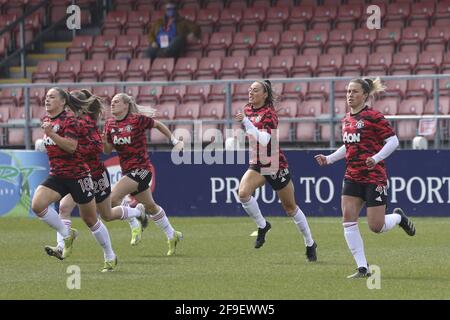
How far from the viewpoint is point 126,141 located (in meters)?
15.7

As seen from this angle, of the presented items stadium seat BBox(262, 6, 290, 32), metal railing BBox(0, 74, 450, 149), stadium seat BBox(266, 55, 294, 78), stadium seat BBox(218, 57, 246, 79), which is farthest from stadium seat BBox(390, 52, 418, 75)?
stadium seat BBox(262, 6, 290, 32)

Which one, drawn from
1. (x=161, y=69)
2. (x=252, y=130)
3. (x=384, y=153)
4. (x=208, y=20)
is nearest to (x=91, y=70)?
(x=161, y=69)

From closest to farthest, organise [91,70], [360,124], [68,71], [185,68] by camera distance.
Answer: [360,124] → [185,68] → [91,70] → [68,71]

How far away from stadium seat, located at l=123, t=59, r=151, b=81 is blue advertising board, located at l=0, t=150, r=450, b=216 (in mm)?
→ 4481

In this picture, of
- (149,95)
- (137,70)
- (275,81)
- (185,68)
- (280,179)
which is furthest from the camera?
(137,70)

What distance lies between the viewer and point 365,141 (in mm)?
12656

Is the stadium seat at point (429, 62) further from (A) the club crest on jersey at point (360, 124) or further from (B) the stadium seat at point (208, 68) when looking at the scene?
(A) the club crest on jersey at point (360, 124)

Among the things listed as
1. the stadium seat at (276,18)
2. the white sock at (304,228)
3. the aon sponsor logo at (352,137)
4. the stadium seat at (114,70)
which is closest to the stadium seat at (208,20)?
the stadium seat at (276,18)

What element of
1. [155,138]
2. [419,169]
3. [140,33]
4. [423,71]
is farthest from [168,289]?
[140,33]

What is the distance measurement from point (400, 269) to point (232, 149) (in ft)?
28.2

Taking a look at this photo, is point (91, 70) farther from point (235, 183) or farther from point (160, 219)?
point (160, 219)

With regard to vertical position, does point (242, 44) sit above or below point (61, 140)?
above

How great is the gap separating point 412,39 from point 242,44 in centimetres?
393
